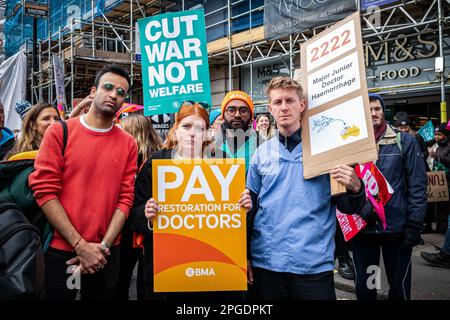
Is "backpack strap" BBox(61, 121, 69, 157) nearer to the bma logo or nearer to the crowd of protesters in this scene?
the crowd of protesters

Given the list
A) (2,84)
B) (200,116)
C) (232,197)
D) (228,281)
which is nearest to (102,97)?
(200,116)

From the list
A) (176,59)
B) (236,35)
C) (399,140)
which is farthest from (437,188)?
(236,35)

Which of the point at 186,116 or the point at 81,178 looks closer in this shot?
the point at 81,178

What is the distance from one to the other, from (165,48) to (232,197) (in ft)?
6.79

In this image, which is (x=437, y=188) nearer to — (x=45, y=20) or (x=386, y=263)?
(x=386, y=263)

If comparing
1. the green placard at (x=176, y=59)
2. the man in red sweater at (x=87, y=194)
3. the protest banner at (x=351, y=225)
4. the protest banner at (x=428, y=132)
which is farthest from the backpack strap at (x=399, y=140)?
the protest banner at (x=428, y=132)

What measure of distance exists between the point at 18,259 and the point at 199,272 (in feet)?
3.26

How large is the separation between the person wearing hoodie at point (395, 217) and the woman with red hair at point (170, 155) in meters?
1.34

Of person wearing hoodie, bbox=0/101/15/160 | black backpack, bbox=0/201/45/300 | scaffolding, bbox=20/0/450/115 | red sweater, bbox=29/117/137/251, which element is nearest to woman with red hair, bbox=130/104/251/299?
red sweater, bbox=29/117/137/251

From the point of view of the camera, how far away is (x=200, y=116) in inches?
102

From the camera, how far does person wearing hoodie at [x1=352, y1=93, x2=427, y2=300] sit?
297 centimetres

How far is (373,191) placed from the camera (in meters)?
2.78

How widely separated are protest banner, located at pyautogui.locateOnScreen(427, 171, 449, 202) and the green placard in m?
3.79

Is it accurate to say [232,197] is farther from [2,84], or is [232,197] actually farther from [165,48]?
[2,84]
